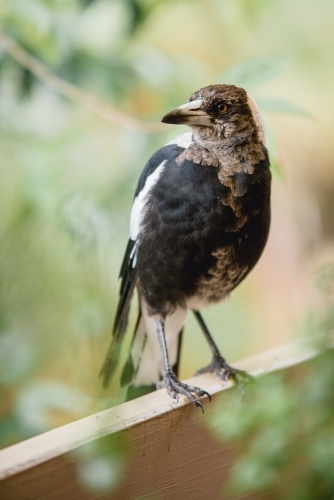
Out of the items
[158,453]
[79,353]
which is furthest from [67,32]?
[158,453]

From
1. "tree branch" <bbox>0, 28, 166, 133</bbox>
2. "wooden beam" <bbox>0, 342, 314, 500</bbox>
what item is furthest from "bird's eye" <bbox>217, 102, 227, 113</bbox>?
"wooden beam" <bbox>0, 342, 314, 500</bbox>

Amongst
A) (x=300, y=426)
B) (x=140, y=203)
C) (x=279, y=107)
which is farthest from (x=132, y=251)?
(x=300, y=426)

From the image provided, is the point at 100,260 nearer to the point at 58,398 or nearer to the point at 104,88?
the point at 58,398

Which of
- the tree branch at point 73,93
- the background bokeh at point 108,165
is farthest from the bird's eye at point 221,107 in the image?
the tree branch at point 73,93

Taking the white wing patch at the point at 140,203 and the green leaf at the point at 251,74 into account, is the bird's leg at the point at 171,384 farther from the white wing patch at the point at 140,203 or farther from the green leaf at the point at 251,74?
the green leaf at the point at 251,74

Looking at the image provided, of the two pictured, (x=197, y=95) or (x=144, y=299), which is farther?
(x=144, y=299)

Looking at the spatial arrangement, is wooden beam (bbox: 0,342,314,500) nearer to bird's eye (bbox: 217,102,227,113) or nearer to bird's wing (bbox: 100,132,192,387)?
bird's wing (bbox: 100,132,192,387)
